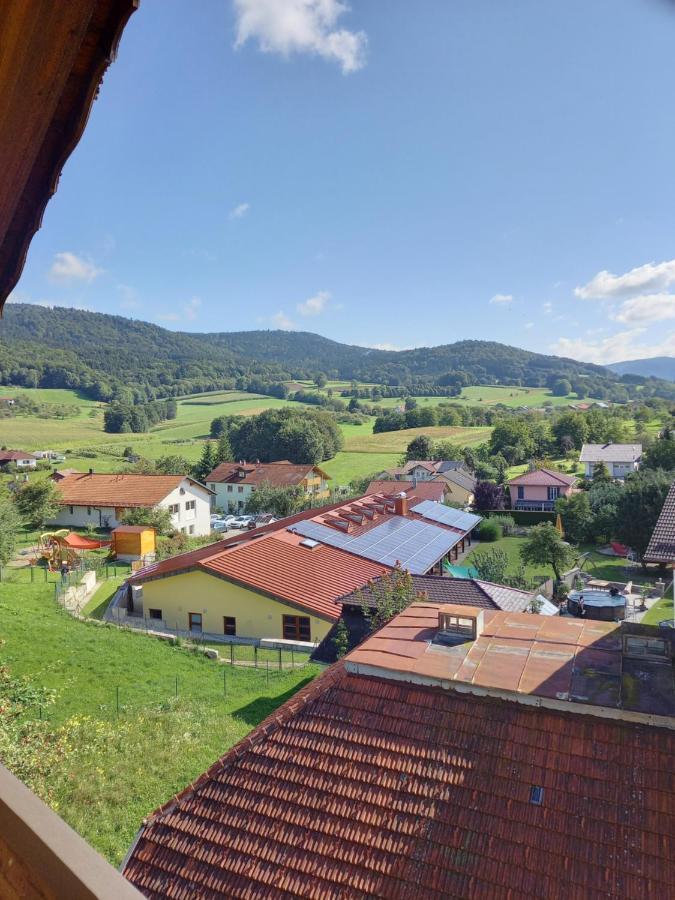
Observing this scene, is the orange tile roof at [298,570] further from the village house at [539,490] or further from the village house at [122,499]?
the village house at [539,490]

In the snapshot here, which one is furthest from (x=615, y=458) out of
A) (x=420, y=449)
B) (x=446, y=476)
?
(x=420, y=449)

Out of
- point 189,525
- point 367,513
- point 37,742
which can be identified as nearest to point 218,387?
point 189,525

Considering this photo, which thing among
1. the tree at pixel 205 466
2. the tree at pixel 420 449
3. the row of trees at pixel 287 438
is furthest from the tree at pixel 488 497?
the row of trees at pixel 287 438

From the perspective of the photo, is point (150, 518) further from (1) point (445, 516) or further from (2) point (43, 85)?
(2) point (43, 85)

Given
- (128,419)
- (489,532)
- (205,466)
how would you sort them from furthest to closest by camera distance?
(128,419)
(205,466)
(489,532)

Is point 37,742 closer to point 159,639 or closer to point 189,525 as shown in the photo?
point 159,639
